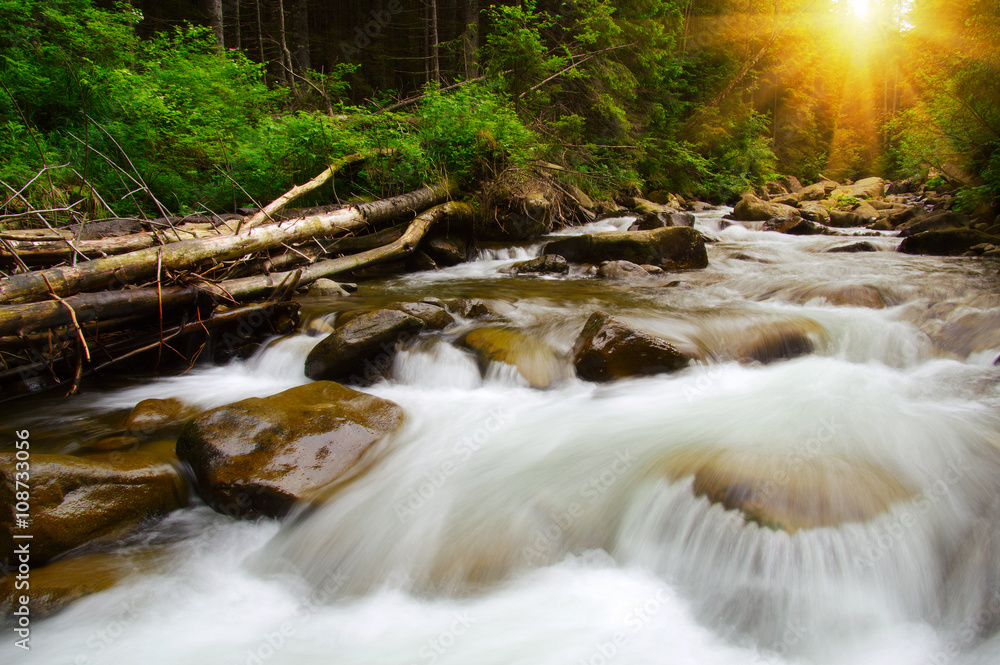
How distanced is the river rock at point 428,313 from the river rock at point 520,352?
0.36 m

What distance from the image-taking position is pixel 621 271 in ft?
26.3

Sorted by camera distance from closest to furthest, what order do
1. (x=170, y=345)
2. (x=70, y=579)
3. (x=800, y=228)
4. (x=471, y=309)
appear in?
(x=70, y=579) → (x=170, y=345) → (x=471, y=309) → (x=800, y=228)

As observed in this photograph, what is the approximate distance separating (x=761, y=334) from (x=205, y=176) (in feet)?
26.7

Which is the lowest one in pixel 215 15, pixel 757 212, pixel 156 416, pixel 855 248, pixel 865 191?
pixel 156 416

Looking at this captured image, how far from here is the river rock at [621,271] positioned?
796cm

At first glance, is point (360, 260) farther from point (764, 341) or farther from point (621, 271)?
point (764, 341)

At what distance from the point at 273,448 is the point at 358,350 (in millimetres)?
1437

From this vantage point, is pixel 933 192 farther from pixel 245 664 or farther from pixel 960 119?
pixel 245 664

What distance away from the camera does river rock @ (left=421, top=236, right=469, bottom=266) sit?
8844mm

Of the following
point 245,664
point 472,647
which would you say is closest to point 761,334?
point 472,647

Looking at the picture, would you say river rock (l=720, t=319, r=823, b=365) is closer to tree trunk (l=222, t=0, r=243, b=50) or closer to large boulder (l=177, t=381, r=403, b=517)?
large boulder (l=177, t=381, r=403, b=517)

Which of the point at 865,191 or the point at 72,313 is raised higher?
the point at 865,191

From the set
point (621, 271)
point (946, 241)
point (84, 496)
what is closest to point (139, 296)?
point (84, 496)

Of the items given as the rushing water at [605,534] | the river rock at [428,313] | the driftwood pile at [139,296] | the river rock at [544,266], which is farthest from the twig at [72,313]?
the river rock at [544,266]
